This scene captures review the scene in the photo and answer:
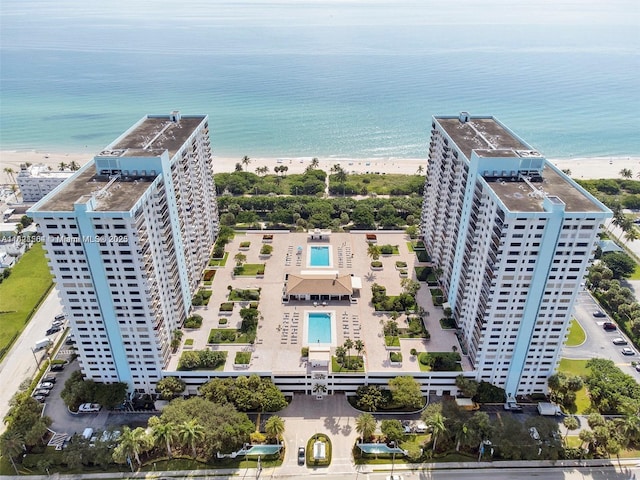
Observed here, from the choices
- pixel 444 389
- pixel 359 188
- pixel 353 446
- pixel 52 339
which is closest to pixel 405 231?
pixel 359 188

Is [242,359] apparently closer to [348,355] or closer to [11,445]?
[348,355]

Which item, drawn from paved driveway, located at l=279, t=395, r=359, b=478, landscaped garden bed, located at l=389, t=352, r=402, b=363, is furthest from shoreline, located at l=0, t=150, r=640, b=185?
paved driveway, located at l=279, t=395, r=359, b=478

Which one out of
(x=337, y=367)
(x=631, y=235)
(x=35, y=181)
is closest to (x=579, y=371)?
(x=337, y=367)

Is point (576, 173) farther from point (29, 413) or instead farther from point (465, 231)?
point (29, 413)

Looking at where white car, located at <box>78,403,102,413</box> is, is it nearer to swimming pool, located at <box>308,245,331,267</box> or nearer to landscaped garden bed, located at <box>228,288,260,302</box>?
landscaped garden bed, located at <box>228,288,260,302</box>

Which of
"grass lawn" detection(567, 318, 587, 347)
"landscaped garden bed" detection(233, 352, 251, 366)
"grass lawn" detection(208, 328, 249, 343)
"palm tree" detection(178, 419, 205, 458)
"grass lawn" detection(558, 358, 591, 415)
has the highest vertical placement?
"palm tree" detection(178, 419, 205, 458)

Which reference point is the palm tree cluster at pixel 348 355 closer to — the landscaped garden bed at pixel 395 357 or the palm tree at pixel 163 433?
the landscaped garden bed at pixel 395 357

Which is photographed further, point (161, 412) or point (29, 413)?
point (161, 412)
